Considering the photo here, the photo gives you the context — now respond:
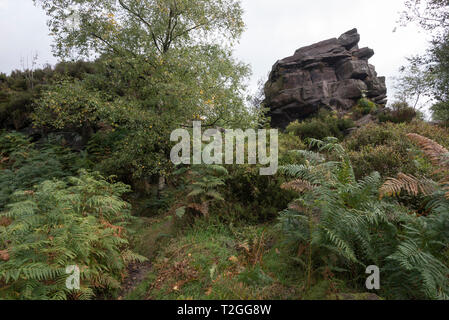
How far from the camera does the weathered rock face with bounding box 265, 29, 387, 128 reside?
15336mm

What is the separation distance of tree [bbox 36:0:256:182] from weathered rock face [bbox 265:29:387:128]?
900 cm

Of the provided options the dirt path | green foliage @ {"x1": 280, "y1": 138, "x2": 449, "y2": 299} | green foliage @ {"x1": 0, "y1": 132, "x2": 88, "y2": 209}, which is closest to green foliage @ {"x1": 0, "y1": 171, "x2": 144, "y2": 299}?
the dirt path

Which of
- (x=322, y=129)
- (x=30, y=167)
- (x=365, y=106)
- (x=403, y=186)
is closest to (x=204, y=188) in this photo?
(x=403, y=186)

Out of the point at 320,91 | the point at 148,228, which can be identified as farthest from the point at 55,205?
the point at 320,91

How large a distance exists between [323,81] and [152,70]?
1249cm

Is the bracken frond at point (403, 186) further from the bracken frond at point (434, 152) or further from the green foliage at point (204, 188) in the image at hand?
the green foliage at point (204, 188)

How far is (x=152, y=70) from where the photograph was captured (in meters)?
7.34

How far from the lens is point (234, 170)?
5355 mm

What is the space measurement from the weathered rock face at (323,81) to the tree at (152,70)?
900 cm

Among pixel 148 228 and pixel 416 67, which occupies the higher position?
pixel 416 67

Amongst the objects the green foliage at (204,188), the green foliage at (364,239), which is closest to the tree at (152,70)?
the green foliage at (204,188)

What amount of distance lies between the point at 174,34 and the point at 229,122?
135 inches
